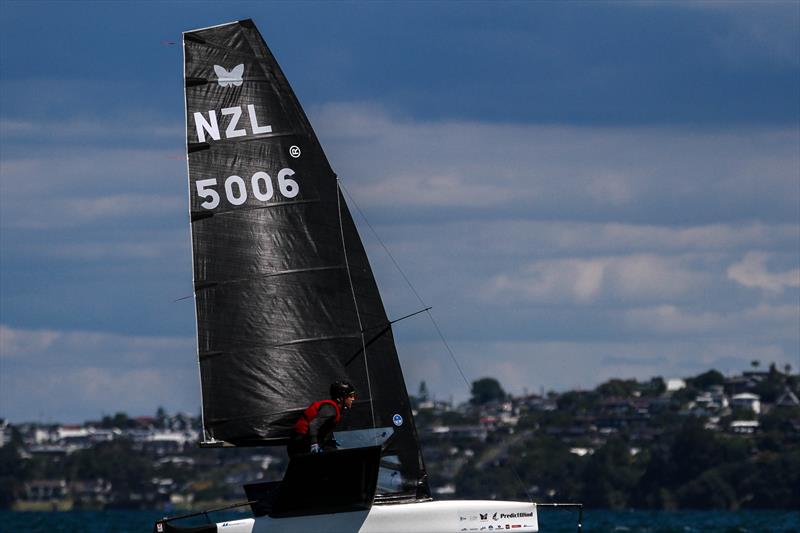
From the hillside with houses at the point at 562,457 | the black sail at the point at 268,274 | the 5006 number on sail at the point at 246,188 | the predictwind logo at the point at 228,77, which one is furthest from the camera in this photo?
the hillside with houses at the point at 562,457

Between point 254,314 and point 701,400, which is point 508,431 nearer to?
point 701,400

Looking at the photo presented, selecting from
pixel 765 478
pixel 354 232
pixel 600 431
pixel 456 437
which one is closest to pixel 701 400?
pixel 600 431

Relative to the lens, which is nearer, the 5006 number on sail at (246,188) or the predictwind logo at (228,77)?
the 5006 number on sail at (246,188)

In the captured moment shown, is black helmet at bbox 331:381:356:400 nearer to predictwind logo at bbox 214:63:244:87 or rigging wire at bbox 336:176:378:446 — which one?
rigging wire at bbox 336:176:378:446

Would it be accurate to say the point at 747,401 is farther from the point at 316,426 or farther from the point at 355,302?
the point at 316,426

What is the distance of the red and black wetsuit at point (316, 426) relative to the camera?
21031mm

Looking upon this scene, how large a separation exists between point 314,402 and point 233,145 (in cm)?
329

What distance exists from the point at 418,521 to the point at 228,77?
19.3ft

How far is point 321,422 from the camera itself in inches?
830

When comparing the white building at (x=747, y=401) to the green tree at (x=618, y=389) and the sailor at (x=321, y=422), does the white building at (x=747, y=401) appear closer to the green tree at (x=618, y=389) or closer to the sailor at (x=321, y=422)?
the green tree at (x=618, y=389)

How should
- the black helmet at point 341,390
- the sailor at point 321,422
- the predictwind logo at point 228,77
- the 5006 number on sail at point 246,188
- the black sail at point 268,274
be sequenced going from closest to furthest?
the sailor at point 321,422, the black helmet at point 341,390, the black sail at point 268,274, the 5006 number on sail at point 246,188, the predictwind logo at point 228,77

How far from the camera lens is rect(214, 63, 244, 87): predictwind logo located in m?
22.2

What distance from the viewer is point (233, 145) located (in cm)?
2212

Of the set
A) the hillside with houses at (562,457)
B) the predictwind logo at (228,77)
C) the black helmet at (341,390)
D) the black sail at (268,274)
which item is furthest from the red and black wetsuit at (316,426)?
the hillside with houses at (562,457)
